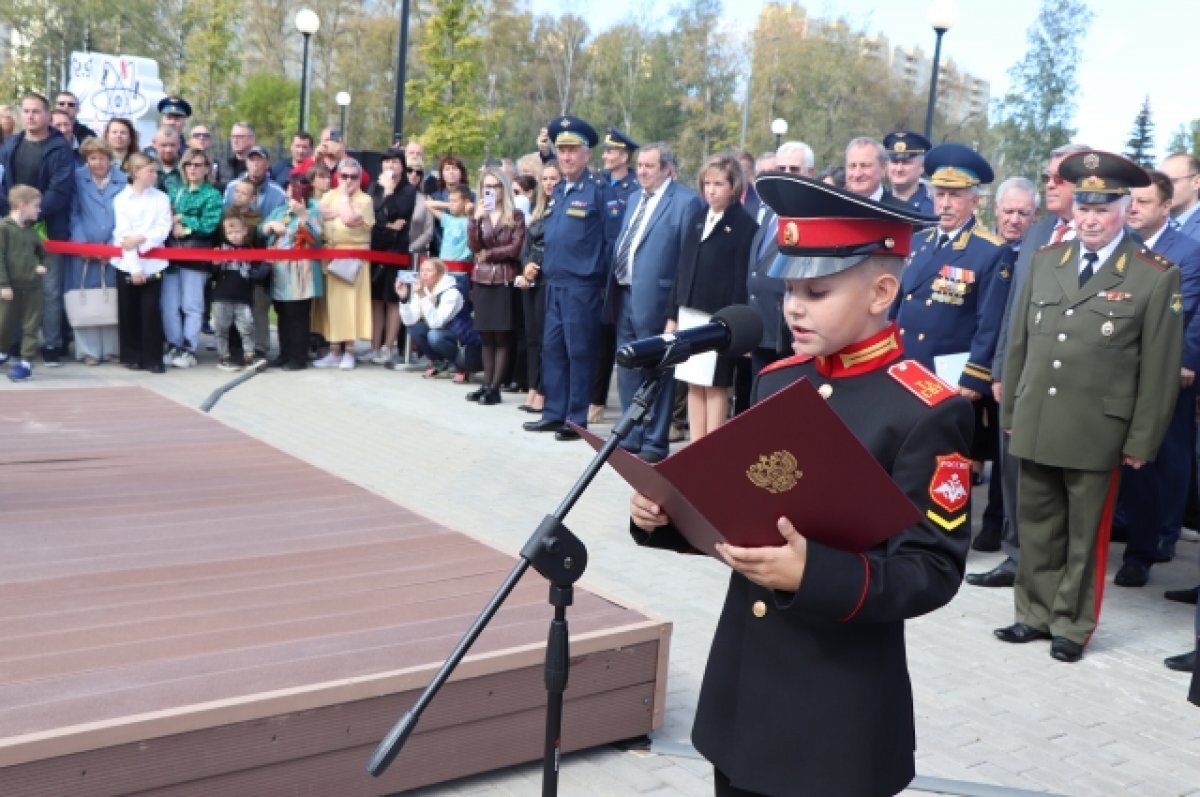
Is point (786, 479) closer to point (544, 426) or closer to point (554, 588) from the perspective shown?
point (554, 588)

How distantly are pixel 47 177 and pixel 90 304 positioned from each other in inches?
47.5

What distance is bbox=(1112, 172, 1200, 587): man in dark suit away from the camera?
611cm

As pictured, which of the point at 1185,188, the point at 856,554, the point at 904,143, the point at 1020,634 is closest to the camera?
the point at 856,554

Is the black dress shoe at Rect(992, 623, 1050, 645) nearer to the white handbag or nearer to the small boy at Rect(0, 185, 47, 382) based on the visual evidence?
the small boy at Rect(0, 185, 47, 382)

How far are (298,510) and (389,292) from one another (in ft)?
23.7

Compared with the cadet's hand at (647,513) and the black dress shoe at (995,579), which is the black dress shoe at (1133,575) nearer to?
the black dress shoe at (995,579)

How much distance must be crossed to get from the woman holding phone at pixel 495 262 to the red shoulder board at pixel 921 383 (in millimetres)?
8198

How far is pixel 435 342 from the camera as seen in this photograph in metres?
11.4

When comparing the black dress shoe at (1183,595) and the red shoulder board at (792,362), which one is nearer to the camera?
the red shoulder board at (792,362)

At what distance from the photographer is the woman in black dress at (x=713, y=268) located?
789 centimetres

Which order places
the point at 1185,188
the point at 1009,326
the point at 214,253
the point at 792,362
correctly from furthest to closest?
the point at 214,253, the point at 1185,188, the point at 1009,326, the point at 792,362

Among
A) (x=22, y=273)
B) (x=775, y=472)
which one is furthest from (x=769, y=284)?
(x=22, y=273)

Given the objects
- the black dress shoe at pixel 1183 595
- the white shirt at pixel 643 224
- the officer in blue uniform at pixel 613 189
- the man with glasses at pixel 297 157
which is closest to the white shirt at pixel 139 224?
the man with glasses at pixel 297 157

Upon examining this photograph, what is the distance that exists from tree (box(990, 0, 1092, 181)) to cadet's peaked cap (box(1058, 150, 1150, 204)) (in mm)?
39244
